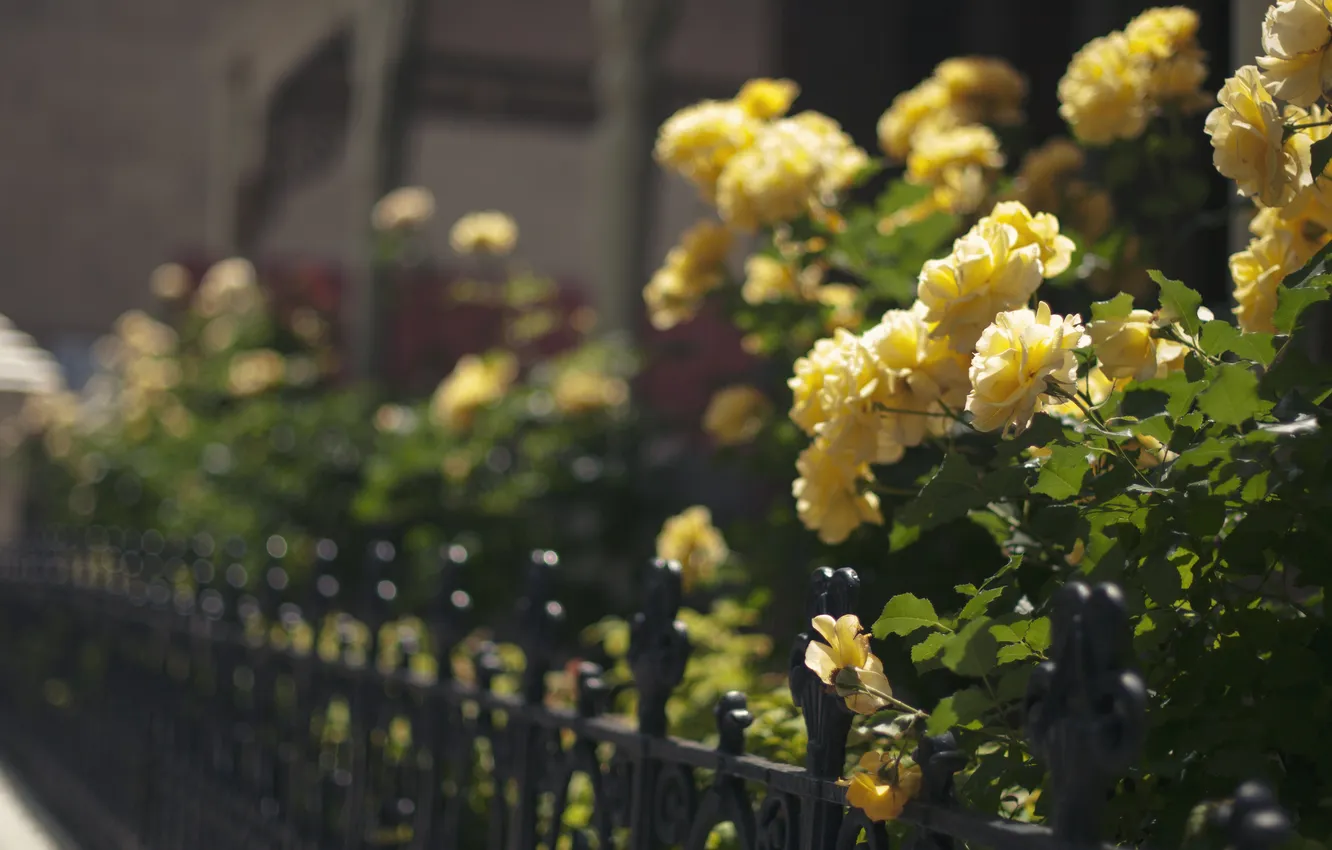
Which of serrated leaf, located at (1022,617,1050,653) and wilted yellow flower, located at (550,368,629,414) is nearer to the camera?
serrated leaf, located at (1022,617,1050,653)

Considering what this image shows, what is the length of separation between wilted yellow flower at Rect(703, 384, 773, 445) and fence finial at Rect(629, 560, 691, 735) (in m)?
1.01

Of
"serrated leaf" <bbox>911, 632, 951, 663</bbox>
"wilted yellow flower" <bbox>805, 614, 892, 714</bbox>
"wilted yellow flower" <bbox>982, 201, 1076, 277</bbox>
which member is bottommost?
"wilted yellow flower" <bbox>805, 614, 892, 714</bbox>

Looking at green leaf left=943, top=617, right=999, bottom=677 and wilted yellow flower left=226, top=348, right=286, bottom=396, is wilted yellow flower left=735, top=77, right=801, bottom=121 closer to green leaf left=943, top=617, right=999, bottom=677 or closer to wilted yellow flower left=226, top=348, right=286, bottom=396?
green leaf left=943, top=617, right=999, bottom=677

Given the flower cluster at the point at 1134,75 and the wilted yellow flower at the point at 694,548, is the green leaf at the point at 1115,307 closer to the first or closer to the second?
the flower cluster at the point at 1134,75

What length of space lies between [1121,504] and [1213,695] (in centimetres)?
20

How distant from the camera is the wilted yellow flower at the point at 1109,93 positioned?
2367 millimetres

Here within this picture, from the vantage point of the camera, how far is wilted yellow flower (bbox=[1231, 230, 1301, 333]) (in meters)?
1.78

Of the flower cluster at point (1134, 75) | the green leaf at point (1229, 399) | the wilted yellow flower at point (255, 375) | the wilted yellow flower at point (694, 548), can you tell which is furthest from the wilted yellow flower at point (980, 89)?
the wilted yellow flower at point (255, 375)

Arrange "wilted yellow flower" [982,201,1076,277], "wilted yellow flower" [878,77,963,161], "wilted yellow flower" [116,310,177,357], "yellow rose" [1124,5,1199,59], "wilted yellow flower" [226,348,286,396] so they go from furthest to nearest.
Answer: "wilted yellow flower" [116,310,177,357], "wilted yellow flower" [226,348,286,396], "wilted yellow flower" [878,77,963,161], "yellow rose" [1124,5,1199,59], "wilted yellow flower" [982,201,1076,277]

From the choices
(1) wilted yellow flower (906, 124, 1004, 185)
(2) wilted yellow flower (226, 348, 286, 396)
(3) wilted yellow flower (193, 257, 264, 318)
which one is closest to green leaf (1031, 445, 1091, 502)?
(1) wilted yellow flower (906, 124, 1004, 185)

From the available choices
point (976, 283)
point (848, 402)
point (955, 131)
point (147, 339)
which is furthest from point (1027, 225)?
point (147, 339)

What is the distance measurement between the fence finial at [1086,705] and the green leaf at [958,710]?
0.26 feet

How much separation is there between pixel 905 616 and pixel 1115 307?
39 centimetres

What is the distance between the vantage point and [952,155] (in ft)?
9.04
